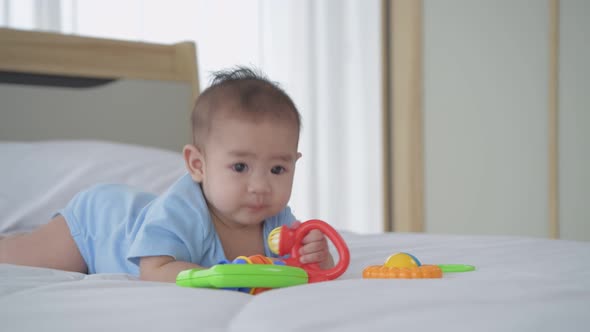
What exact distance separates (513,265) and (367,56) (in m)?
2.54

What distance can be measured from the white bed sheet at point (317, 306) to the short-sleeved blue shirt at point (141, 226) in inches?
7.9

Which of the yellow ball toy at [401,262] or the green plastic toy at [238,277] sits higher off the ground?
the green plastic toy at [238,277]

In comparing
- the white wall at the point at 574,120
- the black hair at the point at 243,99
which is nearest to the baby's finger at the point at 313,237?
the black hair at the point at 243,99

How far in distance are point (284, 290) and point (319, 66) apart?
273cm

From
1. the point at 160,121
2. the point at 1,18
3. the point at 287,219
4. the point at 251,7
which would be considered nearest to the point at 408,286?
the point at 287,219

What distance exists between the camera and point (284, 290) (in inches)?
30.3

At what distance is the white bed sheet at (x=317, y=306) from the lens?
1.94ft

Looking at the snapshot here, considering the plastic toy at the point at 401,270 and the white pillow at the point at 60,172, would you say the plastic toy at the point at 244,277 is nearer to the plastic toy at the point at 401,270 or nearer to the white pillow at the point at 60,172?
the plastic toy at the point at 401,270

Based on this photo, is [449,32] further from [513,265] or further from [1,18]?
[513,265]

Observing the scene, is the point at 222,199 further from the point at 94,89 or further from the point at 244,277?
the point at 94,89

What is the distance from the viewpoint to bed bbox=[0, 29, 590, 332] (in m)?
0.60

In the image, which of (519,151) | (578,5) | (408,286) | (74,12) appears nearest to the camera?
(408,286)

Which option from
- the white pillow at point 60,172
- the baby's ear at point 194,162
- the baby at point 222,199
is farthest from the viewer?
the white pillow at point 60,172

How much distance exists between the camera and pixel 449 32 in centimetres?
338
